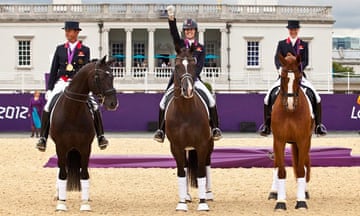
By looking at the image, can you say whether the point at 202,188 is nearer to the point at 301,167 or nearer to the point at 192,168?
the point at 192,168

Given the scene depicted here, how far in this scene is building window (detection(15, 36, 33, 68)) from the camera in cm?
5628

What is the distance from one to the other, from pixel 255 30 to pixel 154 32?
738 cm

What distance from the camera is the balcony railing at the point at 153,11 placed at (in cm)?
5638

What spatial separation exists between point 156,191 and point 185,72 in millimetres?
3352

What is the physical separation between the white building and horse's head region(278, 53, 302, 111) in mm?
43406

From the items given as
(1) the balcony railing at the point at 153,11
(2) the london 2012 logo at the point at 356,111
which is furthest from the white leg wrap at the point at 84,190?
(1) the balcony railing at the point at 153,11

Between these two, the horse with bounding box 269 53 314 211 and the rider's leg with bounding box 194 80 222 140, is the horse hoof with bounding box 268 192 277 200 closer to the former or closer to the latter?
the horse with bounding box 269 53 314 211

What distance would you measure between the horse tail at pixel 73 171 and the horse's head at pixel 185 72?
73.4 inches

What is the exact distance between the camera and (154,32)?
192 feet

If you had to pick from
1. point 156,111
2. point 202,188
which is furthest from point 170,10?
point 156,111

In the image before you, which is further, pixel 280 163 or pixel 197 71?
pixel 197 71

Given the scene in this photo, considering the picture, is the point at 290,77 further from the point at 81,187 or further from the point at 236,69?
the point at 236,69

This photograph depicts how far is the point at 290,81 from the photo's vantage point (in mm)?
11109

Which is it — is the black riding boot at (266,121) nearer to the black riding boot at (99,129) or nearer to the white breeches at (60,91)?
the black riding boot at (99,129)
